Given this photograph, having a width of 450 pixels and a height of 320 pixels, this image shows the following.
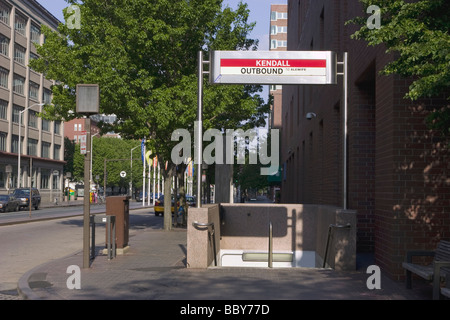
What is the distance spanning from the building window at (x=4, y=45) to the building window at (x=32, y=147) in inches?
461

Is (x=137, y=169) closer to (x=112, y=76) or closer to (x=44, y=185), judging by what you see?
(x=44, y=185)

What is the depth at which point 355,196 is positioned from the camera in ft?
50.7

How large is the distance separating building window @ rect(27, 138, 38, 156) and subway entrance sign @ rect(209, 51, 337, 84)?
200 feet

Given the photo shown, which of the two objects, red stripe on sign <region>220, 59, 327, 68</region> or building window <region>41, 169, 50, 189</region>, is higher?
red stripe on sign <region>220, 59, 327, 68</region>

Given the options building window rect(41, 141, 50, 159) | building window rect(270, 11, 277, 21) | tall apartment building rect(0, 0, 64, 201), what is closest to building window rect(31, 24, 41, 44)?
tall apartment building rect(0, 0, 64, 201)

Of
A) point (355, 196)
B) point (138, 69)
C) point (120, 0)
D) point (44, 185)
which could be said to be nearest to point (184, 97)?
point (138, 69)

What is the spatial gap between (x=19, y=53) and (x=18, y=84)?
3431 mm

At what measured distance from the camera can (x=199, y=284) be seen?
371 inches

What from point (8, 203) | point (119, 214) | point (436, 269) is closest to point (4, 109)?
point (8, 203)

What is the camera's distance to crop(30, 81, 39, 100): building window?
68.8 meters

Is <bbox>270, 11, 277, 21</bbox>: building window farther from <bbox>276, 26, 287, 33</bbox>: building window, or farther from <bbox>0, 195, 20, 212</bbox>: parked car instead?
<bbox>0, 195, 20, 212</bbox>: parked car

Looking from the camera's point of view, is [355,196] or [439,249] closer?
[439,249]

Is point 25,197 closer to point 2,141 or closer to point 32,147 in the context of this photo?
point 2,141
